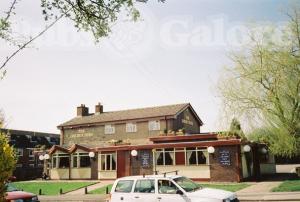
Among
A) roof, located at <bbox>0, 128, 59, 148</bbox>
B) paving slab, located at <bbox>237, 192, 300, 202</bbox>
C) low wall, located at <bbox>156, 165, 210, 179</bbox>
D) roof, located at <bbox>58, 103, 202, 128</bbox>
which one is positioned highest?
roof, located at <bbox>58, 103, 202, 128</bbox>

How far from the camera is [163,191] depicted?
40.1 ft

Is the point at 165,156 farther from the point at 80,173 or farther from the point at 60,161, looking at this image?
the point at 60,161

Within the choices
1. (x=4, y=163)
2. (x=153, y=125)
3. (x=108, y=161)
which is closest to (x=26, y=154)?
(x=108, y=161)

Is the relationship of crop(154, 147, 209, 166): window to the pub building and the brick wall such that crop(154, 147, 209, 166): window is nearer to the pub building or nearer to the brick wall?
the pub building

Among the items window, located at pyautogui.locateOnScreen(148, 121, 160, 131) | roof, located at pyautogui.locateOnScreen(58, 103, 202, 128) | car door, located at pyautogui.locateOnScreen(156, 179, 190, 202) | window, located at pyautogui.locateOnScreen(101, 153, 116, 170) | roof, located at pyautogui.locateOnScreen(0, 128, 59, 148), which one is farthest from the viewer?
roof, located at pyautogui.locateOnScreen(0, 128, 59, 148)

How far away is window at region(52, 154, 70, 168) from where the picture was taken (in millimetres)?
39803

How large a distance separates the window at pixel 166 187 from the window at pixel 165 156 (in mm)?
19571

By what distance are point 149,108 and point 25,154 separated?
2344 centimetres

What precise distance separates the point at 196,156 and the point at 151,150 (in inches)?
185

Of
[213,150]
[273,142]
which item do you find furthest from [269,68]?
[213,150]

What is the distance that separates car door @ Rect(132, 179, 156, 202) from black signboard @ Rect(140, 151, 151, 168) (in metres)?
20.2

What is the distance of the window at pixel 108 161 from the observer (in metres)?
35.6

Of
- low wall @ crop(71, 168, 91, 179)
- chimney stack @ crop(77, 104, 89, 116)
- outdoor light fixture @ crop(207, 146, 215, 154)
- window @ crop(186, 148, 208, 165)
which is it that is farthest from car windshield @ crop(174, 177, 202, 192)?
chimney stack @ crop(77, 104, 89, 116)

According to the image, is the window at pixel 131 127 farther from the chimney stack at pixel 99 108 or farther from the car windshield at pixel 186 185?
the car windshield at pixel 186 185
